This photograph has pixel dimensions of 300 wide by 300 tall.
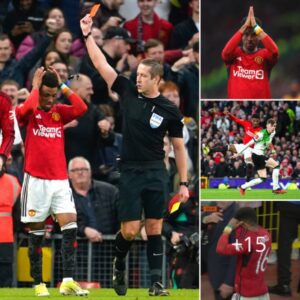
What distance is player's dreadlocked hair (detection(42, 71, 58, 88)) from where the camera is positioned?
38.6 ft

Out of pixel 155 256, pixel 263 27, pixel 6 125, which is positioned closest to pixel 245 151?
pixel 263 27

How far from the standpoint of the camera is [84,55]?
55.2 feet

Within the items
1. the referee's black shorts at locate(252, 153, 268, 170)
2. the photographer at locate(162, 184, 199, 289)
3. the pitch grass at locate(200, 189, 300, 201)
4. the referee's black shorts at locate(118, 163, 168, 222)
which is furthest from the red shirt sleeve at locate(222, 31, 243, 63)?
the photographer at locate(162, 184, 199, 289)

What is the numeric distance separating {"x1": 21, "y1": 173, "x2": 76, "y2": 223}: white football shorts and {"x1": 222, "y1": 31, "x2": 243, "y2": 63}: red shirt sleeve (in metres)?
2.94

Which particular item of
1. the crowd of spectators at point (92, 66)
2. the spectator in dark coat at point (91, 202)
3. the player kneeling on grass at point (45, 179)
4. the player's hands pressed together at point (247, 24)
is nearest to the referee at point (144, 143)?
the player kneeling on grass at point (45, 179)

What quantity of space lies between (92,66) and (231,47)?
290 inches

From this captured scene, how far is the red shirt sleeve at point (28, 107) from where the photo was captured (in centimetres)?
1153

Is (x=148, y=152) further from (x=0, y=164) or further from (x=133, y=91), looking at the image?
(x=0, y=164)

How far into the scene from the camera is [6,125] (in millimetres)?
12156

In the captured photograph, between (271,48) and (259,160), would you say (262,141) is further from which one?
(271,48)

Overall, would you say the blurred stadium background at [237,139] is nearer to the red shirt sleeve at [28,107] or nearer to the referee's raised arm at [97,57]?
the referee's raised arm at [97,57]

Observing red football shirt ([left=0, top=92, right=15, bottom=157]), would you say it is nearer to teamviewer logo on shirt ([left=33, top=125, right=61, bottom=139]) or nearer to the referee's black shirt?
teamviewer logo on shirt ([left=33, top=125, right=61, bottom=139])

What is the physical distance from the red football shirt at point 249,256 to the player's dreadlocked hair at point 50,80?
10.3 feet

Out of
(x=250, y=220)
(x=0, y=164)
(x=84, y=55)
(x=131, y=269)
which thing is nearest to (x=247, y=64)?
(x=250, y=220)
